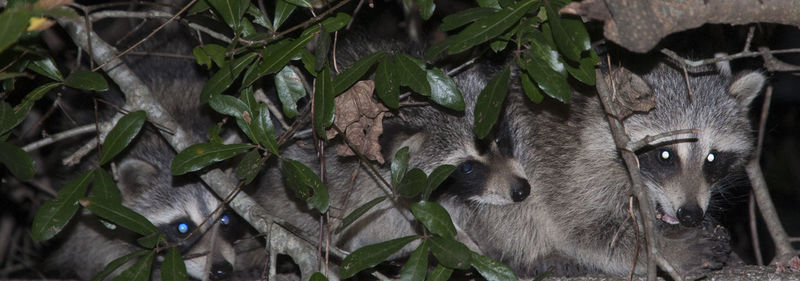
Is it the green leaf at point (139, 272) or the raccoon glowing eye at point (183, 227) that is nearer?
the green leaf at point (139, 272)

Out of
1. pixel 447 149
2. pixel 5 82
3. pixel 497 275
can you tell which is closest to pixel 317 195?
pixel 497 275

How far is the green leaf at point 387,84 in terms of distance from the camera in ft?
8.95

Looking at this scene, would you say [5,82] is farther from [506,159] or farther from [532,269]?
[532,269]

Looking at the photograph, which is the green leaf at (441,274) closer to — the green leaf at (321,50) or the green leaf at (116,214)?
the green leaf at (321,50)

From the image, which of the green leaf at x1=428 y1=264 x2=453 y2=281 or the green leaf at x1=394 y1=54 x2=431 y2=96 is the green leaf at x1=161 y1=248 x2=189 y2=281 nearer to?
the green leaf at x1=428 y1=264 x2=453 y2=281

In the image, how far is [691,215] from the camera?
10.3ft

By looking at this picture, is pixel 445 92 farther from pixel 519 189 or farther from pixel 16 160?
pixel 16 160

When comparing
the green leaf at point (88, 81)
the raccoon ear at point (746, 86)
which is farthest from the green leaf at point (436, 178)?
the raccoon ear at point (746, 86)

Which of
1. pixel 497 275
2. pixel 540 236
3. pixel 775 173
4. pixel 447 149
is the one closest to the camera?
pixel 497 275

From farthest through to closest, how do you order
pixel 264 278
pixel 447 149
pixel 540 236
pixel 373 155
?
pixel 540 236, pixel 447 149, pixel 373 155, pixel 264 278

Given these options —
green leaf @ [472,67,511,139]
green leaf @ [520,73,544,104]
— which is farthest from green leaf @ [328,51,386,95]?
green leaf @ [520,73,544,104]

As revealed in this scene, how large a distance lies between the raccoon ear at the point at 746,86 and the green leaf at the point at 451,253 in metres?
1.59

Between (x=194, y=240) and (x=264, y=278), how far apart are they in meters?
0.73

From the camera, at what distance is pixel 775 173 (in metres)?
4.96
